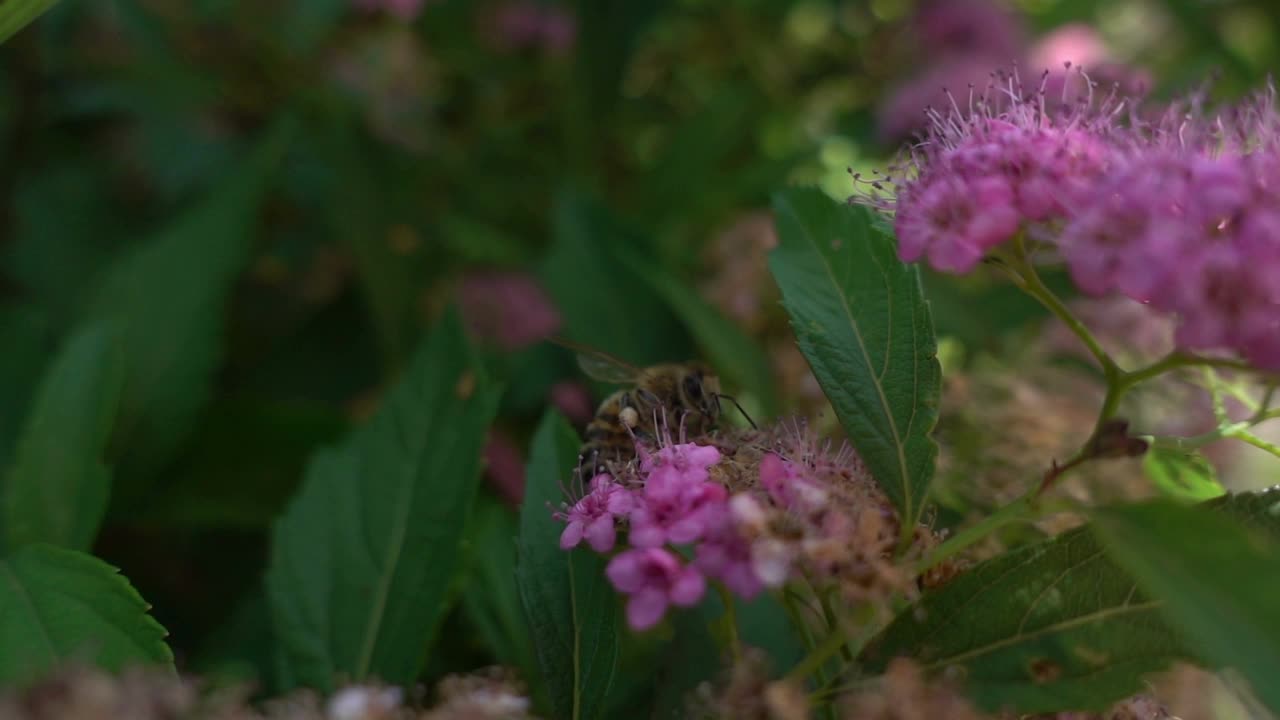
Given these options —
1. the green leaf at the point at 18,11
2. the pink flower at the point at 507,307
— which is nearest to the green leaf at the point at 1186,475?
the green leaf at the point at 18,11

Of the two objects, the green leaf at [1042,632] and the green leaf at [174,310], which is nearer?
the green leaf at [1042,632]

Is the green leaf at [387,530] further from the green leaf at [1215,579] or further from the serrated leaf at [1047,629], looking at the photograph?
the green leaf at [1215,579]

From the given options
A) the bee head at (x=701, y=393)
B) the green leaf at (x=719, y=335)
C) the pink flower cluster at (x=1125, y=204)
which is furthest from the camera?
the green leaf at (x=719, y=335)

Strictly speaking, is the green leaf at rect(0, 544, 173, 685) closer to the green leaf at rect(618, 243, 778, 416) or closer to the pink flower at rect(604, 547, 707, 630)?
the pink flower at rect(604, 547, 707, 630)

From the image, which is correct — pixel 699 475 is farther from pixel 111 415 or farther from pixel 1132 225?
pixel 111 415

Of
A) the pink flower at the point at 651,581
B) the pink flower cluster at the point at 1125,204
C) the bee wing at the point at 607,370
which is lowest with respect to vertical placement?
the pink flower at the point at 651,581

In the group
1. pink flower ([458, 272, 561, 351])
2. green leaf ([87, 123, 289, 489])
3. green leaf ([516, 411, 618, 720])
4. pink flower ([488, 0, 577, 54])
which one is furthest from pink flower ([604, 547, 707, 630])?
pink flower ([488, 0, 577, 54])

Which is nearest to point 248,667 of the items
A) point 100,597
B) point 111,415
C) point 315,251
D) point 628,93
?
point 111,415
